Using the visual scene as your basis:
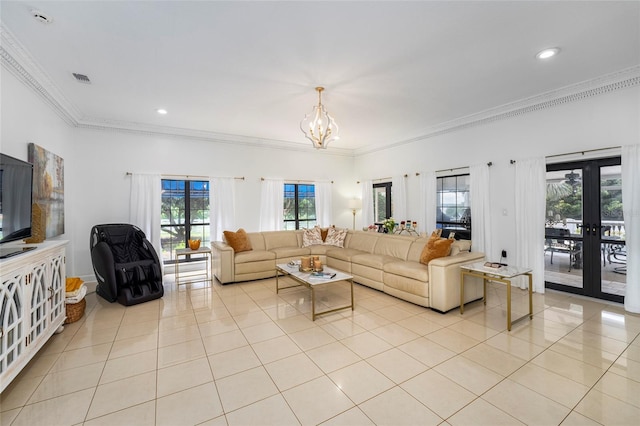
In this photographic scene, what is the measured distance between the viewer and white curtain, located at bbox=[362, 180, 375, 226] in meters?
7.30

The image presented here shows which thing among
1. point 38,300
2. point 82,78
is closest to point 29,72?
point 82,78

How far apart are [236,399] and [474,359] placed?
201 centimetres

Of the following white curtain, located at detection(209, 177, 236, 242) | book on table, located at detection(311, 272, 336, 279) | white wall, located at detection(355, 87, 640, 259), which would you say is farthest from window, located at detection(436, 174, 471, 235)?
white curtain, located at detection(209, 177, 236, 242)

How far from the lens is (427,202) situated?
18.9 feet

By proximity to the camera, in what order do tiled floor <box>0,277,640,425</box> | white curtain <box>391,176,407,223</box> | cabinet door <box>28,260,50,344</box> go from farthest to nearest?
white curtain <box>391,176,407,223</box>, cabinet door <box>28,260,50,344</box>, tiled floor <box>0,277,640,425</box>

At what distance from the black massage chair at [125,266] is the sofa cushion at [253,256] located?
4.03 ft

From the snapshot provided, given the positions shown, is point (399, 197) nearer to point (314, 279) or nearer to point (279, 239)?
point (279, 239)

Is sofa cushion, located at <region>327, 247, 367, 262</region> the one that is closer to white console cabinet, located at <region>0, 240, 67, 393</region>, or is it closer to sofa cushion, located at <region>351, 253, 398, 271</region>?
sofa cushion, located at <region>351, 253, 398, 271</region>

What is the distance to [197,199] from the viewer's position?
19.6 feet

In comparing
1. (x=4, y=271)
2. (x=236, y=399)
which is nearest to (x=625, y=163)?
(x=236, y=399)

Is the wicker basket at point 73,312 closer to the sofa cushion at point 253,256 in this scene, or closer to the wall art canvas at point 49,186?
the wall art canvas at point 49,186

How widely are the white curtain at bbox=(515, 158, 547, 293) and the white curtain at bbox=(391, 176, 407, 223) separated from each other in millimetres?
2213

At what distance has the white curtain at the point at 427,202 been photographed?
568 centimetres

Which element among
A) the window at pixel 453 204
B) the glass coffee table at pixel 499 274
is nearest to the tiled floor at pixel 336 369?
the glass coffee table at pixel 499 274
